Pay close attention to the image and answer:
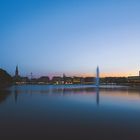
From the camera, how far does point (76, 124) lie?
732 inches

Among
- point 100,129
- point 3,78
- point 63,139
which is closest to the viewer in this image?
point 63,139

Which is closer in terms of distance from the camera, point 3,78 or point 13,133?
point 13,133

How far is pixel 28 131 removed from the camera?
620 inches

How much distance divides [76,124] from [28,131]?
413cm

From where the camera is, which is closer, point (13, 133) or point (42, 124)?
point (13, 133)

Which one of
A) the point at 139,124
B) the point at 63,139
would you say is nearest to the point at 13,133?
the point at 63,139

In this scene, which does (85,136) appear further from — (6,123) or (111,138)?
(6,123)

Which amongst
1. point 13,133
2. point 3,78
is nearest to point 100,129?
point 13,133

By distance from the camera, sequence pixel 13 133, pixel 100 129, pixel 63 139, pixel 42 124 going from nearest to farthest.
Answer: pixel 63 139, pixel 13 133, pixel 100 129, pixel 42 124

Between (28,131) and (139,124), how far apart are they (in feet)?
27.7

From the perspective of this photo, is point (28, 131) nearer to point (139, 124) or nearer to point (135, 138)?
point (135, 138)

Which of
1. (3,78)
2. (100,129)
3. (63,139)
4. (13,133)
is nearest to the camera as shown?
(63,139)

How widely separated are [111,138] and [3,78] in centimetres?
12451

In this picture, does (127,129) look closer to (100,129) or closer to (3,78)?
(100,129)
